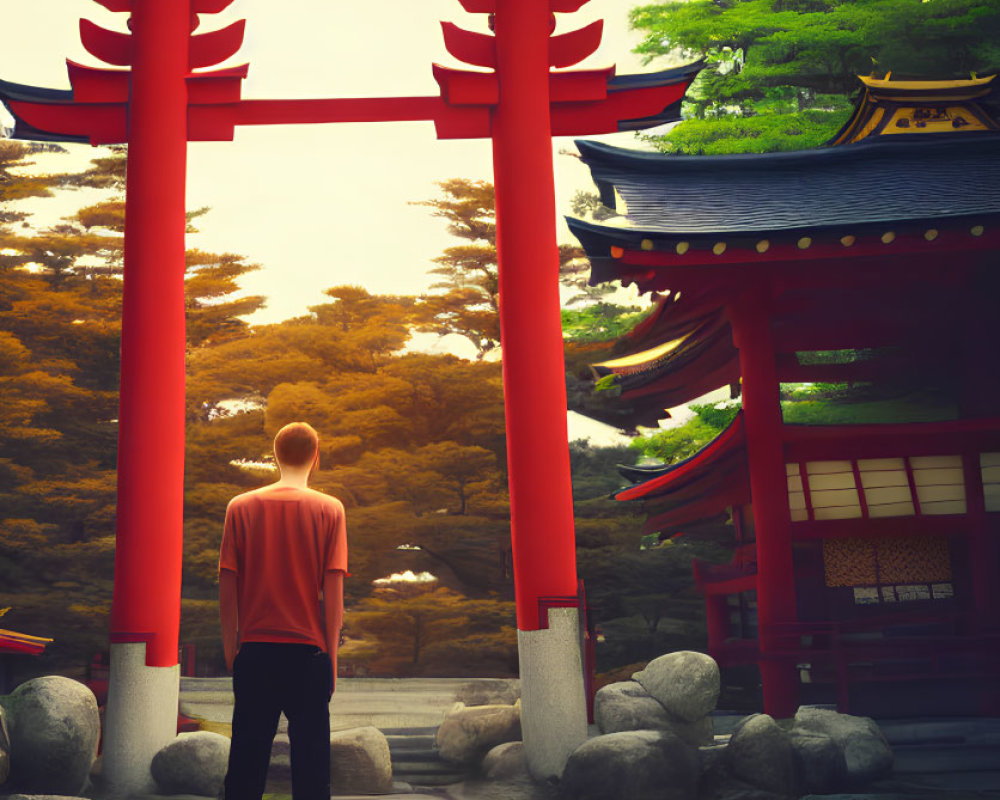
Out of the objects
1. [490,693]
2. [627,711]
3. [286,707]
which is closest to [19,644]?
[627,711]

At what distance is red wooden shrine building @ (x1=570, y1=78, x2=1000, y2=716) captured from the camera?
6852 mm

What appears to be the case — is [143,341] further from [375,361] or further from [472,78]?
[375,361]

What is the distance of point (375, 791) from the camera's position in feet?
20.6

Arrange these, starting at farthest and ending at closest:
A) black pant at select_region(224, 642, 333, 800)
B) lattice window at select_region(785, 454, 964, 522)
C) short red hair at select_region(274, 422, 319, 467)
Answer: lattice window at select_region(785, 454, 964, 522), short red hair at select_region(274, 422, 319, 467), black pant at select_region(224, 642, 333, 800)

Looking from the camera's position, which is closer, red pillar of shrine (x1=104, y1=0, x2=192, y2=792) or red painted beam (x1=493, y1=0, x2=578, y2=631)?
red pillar of shrine (x1=104, y1=0, x2=192, y2=792)

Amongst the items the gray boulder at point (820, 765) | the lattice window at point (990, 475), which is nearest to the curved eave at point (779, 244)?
the lattice window at point (990, 475)

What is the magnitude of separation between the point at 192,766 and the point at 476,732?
217cm

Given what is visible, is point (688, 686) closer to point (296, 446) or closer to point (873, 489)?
point (873, 489)

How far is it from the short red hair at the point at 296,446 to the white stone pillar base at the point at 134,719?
3892mm

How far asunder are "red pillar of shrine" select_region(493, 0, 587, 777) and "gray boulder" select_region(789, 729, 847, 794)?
140 centimetres

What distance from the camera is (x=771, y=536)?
7051mm

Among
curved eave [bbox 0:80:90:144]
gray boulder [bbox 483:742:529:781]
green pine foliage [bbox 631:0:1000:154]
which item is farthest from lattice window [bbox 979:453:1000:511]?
green pine foliage [bbox 631:0:1000:154]

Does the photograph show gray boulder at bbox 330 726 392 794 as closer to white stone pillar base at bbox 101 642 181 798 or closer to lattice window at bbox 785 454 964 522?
white stone pillar base at bbox 101 642 181 798

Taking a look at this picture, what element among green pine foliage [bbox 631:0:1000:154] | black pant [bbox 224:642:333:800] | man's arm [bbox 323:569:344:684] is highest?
green pine foliage [bbox 631:0:1000:154]
